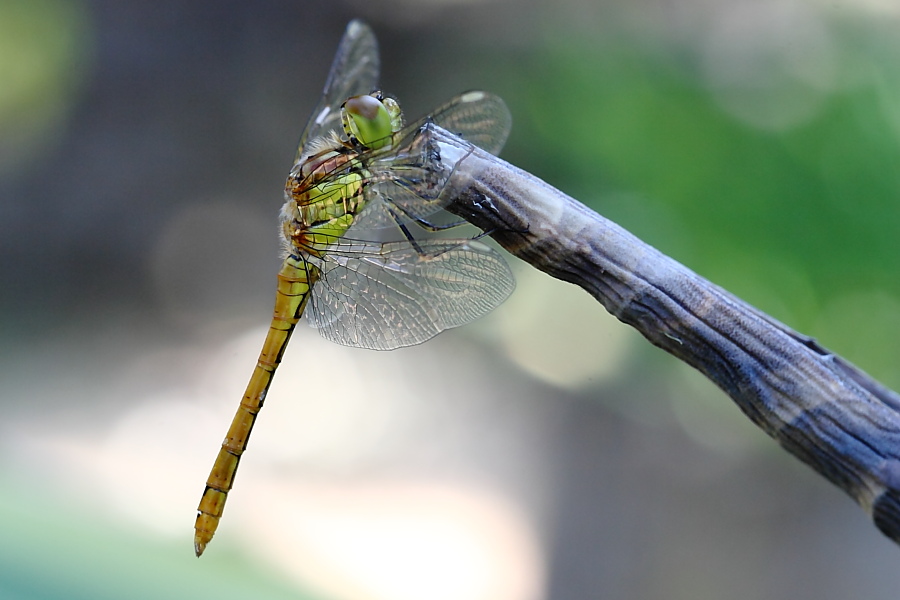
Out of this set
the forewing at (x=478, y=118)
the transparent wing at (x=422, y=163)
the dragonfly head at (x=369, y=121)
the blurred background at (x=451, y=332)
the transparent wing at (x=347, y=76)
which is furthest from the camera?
the blurred background at (x=451, y=332)

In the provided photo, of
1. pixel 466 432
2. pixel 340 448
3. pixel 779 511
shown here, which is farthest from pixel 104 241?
pixel 779 511

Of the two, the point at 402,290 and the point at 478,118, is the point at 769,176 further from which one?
the point at 402,290

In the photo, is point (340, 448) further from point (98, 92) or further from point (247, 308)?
point (98, 92)

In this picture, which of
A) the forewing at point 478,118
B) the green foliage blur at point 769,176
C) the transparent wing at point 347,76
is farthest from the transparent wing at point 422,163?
the green foliage blur at point 769,176

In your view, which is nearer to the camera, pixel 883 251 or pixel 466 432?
pixel 883 251

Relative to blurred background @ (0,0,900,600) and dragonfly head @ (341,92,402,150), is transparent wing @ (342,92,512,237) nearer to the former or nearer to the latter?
dragonfly head @ (341,92,402,150)

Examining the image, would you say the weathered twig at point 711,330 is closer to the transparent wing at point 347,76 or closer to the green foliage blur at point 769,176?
the transparent wing at point 347,76
